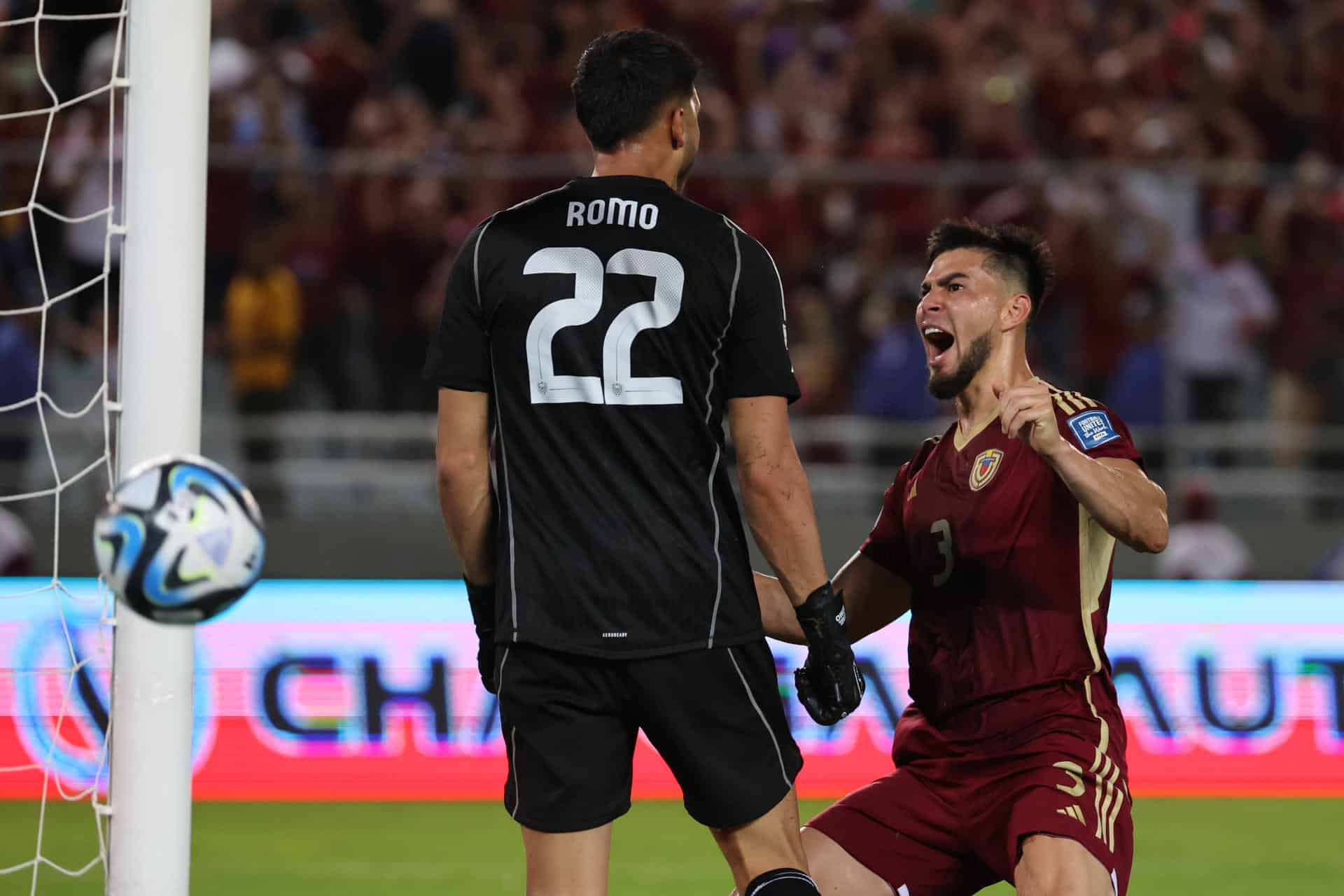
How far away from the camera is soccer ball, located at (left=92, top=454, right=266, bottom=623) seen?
3449 millimetres

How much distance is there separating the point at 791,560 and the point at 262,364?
6590mm

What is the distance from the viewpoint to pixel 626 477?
3615mm

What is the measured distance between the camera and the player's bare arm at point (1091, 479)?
3.78 metres

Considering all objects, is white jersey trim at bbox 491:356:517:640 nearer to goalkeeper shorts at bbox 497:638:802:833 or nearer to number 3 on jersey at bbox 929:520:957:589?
goalkeeper shorts at bbox 497:638:802:833

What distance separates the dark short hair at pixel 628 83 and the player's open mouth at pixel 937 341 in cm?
101

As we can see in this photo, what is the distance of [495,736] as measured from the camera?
7871 millimetres

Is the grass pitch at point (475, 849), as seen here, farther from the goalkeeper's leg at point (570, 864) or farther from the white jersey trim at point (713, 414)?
the white jersey trim at point (713, 414)

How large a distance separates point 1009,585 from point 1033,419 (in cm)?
53

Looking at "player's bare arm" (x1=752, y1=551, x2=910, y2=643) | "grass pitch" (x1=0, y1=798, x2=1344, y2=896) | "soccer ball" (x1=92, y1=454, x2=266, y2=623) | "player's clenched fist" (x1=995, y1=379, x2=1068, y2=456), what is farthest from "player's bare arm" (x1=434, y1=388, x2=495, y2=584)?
"grass pitch" (x1=0, y1=798, x2=1344, y2=896)

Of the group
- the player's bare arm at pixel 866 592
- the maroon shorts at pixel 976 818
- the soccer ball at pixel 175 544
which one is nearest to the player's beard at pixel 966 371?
the player's bare arm at pixel 866 592

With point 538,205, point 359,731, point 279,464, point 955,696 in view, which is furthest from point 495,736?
point 538,205

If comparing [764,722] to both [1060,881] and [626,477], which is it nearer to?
[626,477]

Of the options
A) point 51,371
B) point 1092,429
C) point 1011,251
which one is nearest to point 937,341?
point 1011,251

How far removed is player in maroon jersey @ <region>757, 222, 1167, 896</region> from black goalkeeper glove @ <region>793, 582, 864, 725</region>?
0.45 metres
